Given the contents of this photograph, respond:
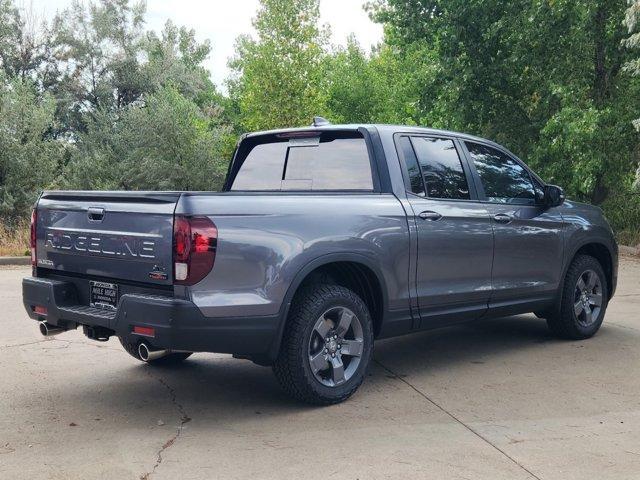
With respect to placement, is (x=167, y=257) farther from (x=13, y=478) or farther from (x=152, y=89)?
(x=152, y=89)

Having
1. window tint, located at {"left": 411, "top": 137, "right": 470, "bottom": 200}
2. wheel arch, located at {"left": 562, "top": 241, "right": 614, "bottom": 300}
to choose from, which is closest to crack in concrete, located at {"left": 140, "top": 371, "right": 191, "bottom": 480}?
window tint, located at {"left": 411, "top": 137, "right": 470, "bottom": 200}

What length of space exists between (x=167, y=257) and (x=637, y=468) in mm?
2816

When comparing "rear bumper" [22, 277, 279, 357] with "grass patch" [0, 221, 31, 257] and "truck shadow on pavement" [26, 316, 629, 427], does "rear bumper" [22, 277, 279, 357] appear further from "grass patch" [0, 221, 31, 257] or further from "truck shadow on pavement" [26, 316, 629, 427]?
"grass patch" [0, 221, 31, 257]

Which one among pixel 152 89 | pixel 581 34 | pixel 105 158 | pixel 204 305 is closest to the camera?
pixel 204 305

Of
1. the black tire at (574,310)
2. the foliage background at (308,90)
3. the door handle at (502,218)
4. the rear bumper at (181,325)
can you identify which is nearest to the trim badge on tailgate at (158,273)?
the rear bumper at (181,325)

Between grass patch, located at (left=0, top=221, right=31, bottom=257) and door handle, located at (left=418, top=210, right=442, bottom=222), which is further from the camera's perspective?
grass patch, located at (left=0, top=221, right=31, bottom=257)

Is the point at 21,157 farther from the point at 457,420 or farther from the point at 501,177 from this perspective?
the point at 457,420

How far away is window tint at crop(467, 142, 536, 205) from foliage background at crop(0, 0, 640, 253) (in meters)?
6.82

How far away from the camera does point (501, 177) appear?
6.66 meters

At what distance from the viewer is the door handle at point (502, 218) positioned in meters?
6.34

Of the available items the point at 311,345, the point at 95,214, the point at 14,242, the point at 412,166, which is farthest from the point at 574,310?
the point at 14,242

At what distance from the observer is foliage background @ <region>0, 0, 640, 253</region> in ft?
61.8

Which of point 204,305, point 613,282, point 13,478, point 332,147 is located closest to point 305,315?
point 204,305

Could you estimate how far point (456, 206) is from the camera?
19.8 feet
